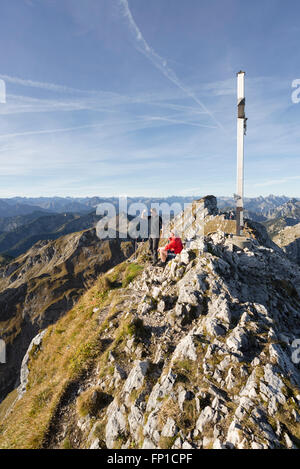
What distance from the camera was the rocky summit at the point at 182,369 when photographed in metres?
7.68

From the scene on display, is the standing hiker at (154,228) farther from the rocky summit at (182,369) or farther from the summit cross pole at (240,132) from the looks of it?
the summit cross pole at (240,132)

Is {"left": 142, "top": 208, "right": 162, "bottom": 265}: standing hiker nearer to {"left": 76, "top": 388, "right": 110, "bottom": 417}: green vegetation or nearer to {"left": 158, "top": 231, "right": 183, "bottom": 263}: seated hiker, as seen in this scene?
{"left": 158, "top": 231, "right": 183, "bottom": 263}: seated hiker

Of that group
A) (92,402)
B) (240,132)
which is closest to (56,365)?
(92,402)

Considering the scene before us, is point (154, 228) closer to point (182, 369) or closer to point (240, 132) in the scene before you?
point (240, 132)

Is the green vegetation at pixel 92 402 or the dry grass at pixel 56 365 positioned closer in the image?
the green vegetation at pixel 92 402

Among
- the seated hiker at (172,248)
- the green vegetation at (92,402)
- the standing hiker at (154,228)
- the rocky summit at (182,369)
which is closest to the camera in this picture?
the rocky summit at (182,369)

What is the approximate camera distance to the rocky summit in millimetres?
7680

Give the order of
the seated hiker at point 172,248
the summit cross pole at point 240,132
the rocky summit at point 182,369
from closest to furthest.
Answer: the rocky summit at point 182,369 → the summit cross pole at point 240,132 → the seated hiker at point 172,248

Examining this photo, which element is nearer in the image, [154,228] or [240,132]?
[240,132]

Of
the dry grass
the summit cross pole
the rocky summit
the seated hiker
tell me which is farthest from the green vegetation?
the summit cross pole

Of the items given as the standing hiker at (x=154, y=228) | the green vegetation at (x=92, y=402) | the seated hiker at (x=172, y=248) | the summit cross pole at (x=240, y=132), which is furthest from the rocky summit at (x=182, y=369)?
the summit cross pole at (x=240, y=132)

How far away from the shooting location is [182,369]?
976 centimetres
